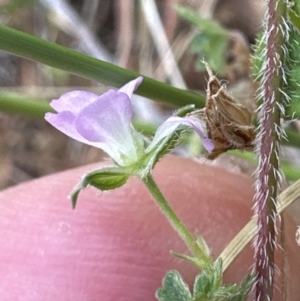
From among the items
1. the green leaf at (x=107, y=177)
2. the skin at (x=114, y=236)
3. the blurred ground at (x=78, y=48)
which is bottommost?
the blurred ground at (x=78, y=48)

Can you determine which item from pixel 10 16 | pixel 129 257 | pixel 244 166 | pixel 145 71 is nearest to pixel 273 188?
pixel 129 257

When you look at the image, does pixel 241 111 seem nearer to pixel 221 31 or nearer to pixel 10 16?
pixel 221 31

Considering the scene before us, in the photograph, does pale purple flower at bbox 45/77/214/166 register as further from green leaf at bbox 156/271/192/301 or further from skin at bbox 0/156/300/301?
skin at bbox 0/156/300/301

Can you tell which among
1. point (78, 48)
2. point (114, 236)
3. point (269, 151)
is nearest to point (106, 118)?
point (269, 151)

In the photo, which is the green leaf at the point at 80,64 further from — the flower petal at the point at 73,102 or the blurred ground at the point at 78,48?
the blurred ground at the point at 78,48

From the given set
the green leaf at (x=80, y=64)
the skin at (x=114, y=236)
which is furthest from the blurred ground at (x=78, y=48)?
the green leaf at (x=80, y=64)
